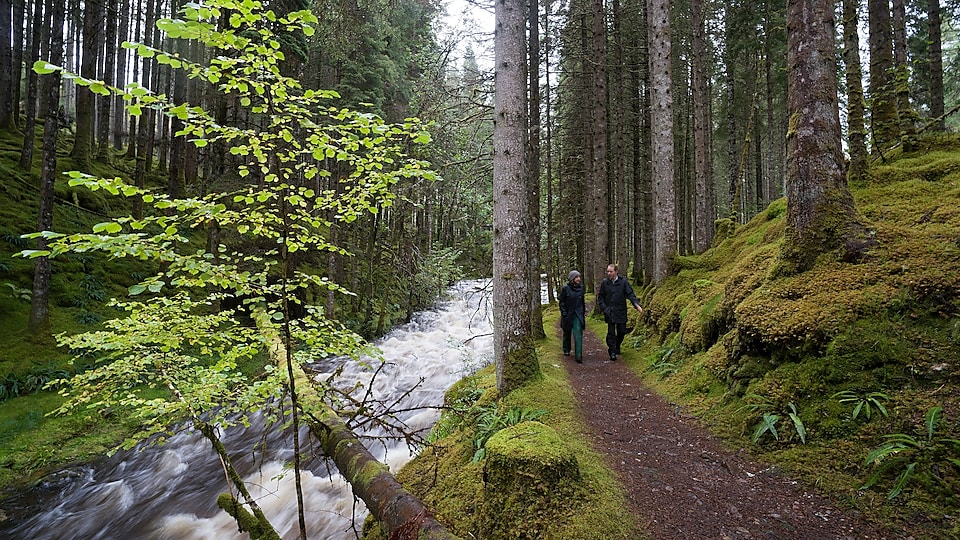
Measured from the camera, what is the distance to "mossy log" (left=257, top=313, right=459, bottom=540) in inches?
126

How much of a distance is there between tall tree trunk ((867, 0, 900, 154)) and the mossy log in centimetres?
981

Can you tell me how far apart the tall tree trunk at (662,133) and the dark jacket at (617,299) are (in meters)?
1.82

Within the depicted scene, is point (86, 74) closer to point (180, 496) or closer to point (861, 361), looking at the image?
point (180, 496)

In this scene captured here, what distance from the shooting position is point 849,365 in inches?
150

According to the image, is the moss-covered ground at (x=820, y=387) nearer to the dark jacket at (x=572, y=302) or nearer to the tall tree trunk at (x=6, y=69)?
the dark jacket at (x=572, y=302)

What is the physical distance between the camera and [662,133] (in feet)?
32.9

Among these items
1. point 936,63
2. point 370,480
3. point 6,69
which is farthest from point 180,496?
point 936,63

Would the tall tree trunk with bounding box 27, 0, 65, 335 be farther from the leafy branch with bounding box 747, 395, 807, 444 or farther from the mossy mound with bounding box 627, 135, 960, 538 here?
the leafy branch with bounding box 747, 395, 807, 444

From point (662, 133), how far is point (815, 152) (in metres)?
5.48

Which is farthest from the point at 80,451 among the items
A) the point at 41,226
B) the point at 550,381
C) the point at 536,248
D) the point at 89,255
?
the point at 536,248

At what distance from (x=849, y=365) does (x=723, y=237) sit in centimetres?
917

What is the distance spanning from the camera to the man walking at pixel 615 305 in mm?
8836

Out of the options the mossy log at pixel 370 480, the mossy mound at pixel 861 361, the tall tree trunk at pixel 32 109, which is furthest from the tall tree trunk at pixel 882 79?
the tall tree trunk at pixel 32 109

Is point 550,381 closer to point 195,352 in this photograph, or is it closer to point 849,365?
point 849,365
